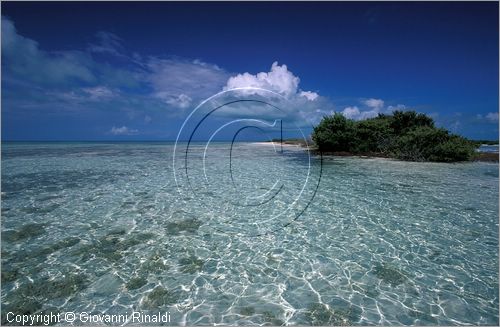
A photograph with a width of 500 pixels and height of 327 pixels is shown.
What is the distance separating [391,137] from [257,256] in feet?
135

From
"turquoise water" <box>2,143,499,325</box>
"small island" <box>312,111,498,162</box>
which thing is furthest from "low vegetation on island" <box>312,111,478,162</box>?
"turquoise water" <box>2,143,499,325</box>

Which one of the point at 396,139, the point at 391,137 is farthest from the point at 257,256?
the point at 391,137

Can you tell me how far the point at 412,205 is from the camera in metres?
14.3

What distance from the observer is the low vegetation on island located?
37.0m

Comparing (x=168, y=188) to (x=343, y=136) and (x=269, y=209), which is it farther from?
(x=343, y=136)

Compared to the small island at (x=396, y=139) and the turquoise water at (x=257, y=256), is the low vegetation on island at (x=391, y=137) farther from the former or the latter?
the turquoise water at (x=257, y=256)

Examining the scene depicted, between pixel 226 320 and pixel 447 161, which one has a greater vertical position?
pixel 447 161

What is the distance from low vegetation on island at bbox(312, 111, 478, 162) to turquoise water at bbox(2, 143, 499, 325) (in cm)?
2298

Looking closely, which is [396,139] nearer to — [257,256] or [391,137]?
[391,137]

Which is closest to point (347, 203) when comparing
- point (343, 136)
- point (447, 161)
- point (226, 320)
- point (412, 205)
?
point (412, 205)

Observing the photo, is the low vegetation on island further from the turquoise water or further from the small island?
the turquoise water

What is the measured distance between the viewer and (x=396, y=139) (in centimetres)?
4138

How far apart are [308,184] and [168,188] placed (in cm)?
1034

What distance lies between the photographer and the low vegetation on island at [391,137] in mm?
37031
